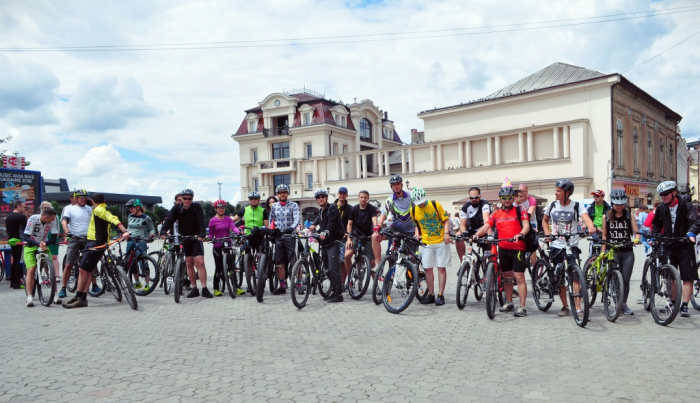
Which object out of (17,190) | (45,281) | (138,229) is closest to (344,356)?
(45,281)

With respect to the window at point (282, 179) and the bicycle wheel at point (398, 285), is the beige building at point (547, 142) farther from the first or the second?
the bicycle wheel at point (398, 285)

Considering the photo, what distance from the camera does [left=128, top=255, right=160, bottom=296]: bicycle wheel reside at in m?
10.7

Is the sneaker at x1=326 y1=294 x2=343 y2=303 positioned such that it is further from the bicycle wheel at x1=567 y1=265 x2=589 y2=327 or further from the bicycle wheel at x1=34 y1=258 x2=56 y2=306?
the bicycle wheel at x1=34 y1=258 x2=56 y2=306

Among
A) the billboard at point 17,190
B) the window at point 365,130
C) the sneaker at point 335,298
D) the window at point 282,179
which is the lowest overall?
the sneaker at point 335,298

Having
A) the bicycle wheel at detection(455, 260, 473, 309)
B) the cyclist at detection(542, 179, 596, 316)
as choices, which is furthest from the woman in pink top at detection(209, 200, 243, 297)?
the cyclist at detection(542, 179, 596, 316)

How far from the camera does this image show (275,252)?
33.6 ft

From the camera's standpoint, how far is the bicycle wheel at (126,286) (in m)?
8.87

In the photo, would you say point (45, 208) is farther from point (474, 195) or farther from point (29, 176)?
point (474, 195)

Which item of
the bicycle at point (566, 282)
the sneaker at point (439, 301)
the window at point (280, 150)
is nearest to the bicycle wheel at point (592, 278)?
the bicycle at point (566, 282)

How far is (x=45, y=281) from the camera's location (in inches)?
388

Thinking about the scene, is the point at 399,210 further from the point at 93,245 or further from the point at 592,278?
the point at 93,245

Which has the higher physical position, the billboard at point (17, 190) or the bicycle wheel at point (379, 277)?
the billboard at point (17, 190)

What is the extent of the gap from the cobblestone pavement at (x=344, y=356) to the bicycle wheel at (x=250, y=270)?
152cm

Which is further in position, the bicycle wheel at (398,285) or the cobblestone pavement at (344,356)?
the bicycle wheel at (398,285)
